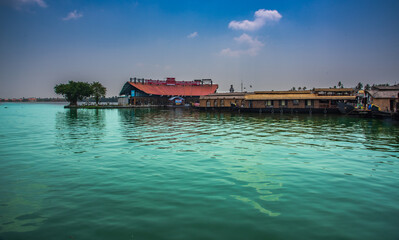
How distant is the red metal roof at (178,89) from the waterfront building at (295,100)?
123 feet

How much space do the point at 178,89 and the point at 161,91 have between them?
25.9 feet

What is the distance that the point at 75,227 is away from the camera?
19.0 feet

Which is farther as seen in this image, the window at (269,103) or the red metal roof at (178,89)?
the red metal roof at (178,89)

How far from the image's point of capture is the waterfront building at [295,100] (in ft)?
175

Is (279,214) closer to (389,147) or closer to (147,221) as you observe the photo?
(147,221)

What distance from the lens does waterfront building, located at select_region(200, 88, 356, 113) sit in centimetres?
5322

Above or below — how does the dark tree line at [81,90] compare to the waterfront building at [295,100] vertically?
above

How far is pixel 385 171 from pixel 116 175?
10871 mm

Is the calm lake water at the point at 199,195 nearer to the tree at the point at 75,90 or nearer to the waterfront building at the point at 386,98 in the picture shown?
the waterfront building at the point at 386,98

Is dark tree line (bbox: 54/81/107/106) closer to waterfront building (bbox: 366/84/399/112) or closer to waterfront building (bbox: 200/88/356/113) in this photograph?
waterfront building (bbox: 200/88/356/113)

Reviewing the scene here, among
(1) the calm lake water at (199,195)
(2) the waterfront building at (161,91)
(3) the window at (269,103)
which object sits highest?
(2) the waterfront building at (161,91)

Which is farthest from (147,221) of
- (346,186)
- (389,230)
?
(346,186)

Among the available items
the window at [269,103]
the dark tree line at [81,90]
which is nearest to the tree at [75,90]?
the dark tree line at [81,90]

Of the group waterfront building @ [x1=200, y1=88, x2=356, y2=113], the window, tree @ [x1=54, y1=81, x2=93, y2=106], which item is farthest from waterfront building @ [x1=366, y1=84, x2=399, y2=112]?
tree @ [x1=54, y1=81, x2=93, y2=106]
